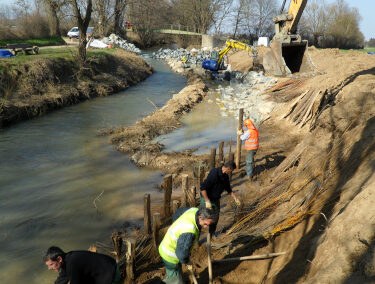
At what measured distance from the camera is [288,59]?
2072 cm

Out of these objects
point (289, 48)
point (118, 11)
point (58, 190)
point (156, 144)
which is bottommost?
point (58, 190)

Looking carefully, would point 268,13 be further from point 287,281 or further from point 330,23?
point 287,281

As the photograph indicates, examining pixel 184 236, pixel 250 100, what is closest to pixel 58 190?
pixel 184 236

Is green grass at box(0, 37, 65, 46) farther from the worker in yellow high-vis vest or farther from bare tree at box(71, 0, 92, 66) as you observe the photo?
the worker in yellow high-vis vest

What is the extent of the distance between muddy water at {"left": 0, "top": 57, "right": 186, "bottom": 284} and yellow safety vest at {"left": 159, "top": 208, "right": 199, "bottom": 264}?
119 inches

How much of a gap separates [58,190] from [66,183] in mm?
440

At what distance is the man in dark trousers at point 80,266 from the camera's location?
353 centimetres

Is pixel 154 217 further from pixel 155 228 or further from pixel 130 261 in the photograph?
pixel 130 261

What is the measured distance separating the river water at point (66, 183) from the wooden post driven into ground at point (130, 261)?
1.70 metres

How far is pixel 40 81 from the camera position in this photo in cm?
1692

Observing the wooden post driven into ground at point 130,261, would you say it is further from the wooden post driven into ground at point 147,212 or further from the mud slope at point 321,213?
the mud slope at point 321,213

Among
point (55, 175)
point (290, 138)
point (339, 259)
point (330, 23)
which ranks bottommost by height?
point (55, 175)

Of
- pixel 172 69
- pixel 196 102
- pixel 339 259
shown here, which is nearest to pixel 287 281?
pixel 339 259

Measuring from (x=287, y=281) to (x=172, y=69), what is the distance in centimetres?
3264
